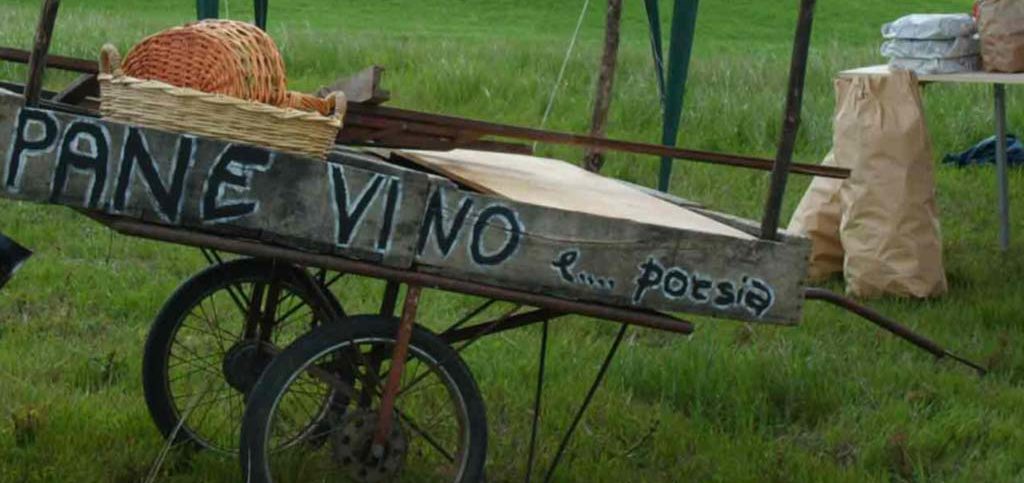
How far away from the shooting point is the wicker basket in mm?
3836

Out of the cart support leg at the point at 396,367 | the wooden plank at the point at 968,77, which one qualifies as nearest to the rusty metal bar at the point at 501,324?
the cart support leg at the point at 396,367

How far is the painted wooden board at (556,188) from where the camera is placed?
415cm

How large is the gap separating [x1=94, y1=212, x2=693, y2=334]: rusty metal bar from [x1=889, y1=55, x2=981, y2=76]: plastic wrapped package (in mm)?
4061

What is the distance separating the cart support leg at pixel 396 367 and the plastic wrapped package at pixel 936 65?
4.28m

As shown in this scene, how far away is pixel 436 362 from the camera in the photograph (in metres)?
4.09

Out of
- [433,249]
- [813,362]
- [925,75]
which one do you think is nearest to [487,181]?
[433,249]

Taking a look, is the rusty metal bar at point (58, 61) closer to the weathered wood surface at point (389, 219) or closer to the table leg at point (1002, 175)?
the weathered wood surface at point (389, 219)

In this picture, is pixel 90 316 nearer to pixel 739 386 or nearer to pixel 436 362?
pixel 739 386

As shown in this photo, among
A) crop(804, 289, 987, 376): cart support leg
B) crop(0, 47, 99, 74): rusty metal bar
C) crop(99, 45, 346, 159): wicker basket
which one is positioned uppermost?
crop(0, 47, 99, 74): rusty metal bar

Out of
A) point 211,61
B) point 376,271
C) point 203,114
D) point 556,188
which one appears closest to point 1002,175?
point 556,188

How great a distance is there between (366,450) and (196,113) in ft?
2.78

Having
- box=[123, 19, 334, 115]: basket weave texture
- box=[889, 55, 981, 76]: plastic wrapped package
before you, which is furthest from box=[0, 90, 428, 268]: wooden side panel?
box=[889, 55, 981, 76]: plastic wrapped package

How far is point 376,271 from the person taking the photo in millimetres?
3910

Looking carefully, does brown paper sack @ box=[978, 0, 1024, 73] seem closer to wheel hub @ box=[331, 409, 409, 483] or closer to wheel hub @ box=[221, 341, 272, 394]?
wheel hub @ box=[221, 341, 272, 394]
